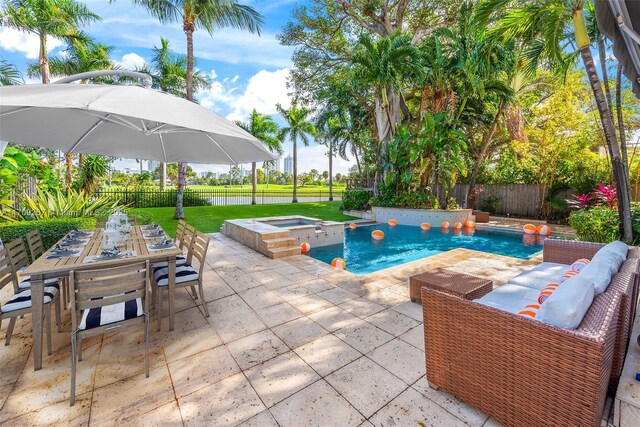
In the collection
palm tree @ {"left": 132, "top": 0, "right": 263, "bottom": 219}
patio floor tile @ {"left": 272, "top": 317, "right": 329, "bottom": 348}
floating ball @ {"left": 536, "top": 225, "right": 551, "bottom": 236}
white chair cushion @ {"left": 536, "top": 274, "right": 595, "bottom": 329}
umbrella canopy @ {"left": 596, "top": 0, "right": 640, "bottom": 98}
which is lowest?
patio floor tile @ {"left": 272, "top": 317, "right": 329, "bottom": 348}

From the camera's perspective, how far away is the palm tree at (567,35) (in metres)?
5.12

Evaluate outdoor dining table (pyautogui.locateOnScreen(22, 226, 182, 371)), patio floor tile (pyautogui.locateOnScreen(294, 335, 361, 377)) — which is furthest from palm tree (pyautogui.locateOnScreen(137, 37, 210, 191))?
patio floor tile (pyautogui.locateOnScreen(294, 335, 361, 377))

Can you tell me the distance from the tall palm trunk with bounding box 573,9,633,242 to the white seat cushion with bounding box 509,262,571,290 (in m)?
2.48

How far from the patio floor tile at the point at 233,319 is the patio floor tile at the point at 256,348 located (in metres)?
0.12

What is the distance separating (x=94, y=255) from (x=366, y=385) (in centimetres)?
319

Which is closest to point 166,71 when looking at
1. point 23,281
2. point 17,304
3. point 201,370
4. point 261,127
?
point 261,127

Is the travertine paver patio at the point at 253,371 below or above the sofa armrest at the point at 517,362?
below

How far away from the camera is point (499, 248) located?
8.70 m

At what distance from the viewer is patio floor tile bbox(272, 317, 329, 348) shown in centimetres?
297

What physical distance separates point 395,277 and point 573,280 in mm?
2965

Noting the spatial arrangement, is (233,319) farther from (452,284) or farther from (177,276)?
(452,284)

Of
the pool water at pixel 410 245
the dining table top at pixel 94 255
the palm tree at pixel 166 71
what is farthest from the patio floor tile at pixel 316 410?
the palm tree at pixel 166 71

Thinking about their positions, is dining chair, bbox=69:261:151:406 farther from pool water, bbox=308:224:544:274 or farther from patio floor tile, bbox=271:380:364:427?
pool water, bbox=308:224:544:274

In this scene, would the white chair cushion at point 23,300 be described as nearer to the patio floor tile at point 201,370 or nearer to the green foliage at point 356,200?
the patio floor tile at point 201,370
